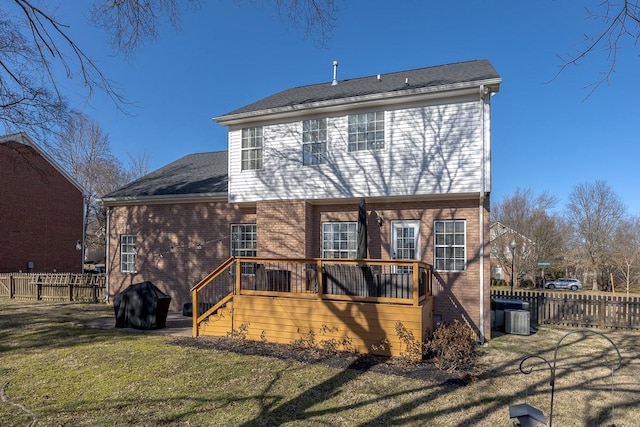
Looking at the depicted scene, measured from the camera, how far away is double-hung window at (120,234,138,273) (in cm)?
1426

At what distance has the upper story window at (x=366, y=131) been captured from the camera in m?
10.1

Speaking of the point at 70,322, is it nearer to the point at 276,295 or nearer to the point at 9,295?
the point at 276,295

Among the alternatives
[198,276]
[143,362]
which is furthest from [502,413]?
[198,276]

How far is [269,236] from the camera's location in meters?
11.2

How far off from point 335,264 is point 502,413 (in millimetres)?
4344

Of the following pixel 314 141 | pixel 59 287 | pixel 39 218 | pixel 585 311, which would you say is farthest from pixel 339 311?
pixel 39 218

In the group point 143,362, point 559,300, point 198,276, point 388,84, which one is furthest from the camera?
point 198,276

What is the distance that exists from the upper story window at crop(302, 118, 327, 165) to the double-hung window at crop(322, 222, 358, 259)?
6.53 ft

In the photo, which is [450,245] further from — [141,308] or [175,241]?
[175,241]

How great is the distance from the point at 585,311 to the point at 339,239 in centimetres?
826

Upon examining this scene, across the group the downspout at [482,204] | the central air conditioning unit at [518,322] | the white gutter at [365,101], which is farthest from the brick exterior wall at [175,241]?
the central air conditioning unit at [518,322]

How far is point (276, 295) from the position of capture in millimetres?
8570

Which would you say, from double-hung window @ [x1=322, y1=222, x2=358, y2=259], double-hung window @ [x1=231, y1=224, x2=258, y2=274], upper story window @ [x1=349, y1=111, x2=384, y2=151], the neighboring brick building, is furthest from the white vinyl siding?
the neighboring brick building

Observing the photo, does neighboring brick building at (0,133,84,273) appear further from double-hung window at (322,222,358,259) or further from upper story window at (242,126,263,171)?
double-hung window at (322,222,358,259)
